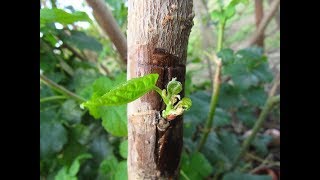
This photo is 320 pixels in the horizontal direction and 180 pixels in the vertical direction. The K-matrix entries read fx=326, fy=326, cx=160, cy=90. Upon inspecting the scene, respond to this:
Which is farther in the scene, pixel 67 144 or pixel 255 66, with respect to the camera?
pixel 255 66

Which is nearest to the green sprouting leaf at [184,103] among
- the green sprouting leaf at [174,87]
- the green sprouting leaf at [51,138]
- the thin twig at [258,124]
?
the green sprouting leaf at [174,87]

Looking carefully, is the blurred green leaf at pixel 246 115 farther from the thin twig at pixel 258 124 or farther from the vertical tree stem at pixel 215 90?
the vertical tree stem at pixel 215 90

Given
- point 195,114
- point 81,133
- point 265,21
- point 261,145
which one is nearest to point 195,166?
point 195,114

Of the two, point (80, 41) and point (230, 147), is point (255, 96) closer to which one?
point (230, 147)

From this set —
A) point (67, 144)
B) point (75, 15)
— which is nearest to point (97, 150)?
point (67, 144)

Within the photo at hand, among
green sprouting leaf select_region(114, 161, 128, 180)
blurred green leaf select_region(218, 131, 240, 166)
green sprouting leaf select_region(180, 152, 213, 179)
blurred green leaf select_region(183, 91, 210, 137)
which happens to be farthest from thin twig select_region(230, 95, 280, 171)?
green sprouting leaf select_region(114, 161, 128, 180)
